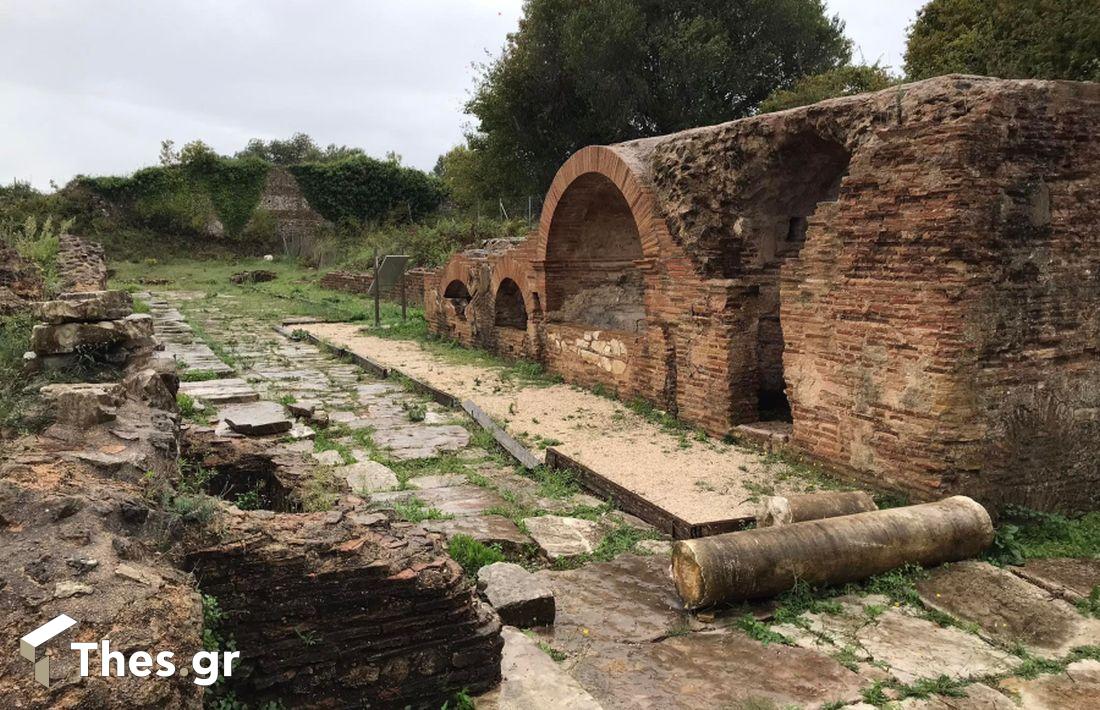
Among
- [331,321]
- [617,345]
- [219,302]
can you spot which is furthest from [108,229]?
[617,345]

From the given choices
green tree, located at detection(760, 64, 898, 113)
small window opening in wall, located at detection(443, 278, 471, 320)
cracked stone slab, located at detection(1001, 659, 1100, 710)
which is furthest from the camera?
green tree, located at detection(760, 64, 898, 113)

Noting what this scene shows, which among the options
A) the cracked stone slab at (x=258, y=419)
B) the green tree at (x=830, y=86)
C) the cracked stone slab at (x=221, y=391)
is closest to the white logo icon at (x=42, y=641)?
the cracked stone slab at (x=258, y=419)

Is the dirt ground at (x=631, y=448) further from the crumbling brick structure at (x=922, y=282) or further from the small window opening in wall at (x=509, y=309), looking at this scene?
the small window opening in wall at (x=509, y=309)

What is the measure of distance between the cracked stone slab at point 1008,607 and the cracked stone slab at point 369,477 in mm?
3758

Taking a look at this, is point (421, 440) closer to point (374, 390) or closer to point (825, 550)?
point (374, 390)

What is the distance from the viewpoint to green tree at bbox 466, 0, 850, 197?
76.4ft

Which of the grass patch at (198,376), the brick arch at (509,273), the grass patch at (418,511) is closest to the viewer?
the grass patch at (418,511)

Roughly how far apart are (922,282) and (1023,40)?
14.9 m

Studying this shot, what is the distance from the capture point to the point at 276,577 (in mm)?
2816

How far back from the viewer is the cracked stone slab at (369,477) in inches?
232

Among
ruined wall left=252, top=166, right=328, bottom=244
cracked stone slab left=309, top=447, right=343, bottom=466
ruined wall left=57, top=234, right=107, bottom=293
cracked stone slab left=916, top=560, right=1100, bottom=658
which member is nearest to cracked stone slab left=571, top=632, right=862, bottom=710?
cracked stone slab left=916, top=560, right=1100, bottom=658

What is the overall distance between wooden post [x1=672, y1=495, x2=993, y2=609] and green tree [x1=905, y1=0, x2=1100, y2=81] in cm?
1391

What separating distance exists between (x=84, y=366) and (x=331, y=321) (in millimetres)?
11256

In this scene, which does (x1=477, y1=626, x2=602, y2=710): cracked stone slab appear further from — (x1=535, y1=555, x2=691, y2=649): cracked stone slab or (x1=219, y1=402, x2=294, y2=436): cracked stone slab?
(x1=219, y1=402, x2=294, y2=436): cracked stone slab
